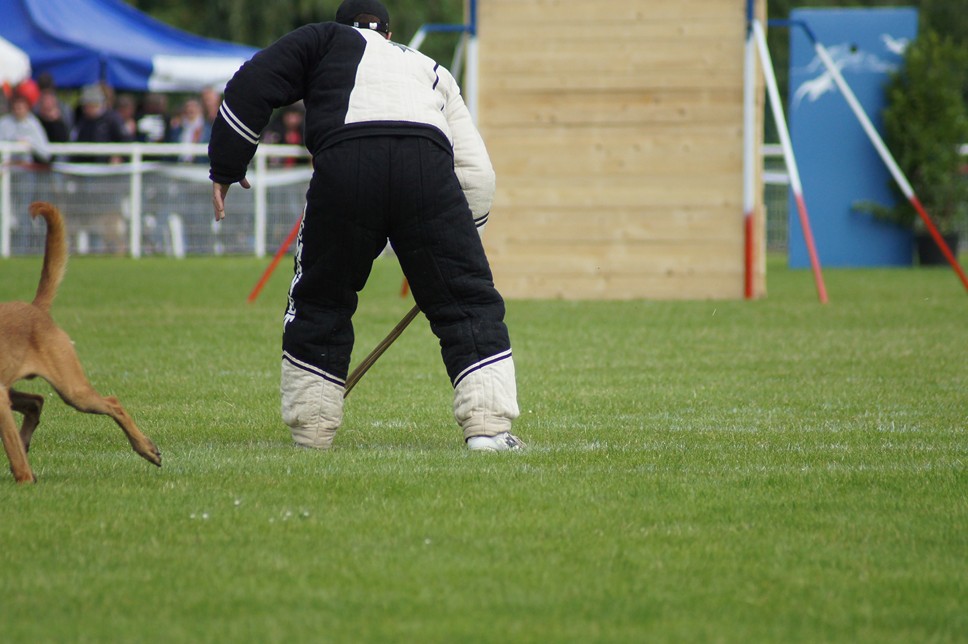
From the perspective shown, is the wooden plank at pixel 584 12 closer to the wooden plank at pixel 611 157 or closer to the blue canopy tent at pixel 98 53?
the wooden plank at pixel 611 157

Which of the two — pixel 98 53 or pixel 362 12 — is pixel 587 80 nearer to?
pixel 362 12

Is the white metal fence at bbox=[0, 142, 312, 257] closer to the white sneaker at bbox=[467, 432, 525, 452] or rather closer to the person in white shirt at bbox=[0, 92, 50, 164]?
the person in white shirt at bbox=[0, 92, 50, 164]

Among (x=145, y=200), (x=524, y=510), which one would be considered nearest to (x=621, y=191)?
(x=145, y=200)

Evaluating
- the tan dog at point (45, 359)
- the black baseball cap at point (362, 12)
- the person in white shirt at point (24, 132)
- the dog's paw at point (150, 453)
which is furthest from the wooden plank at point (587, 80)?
the dog's paw at point (150, 453)

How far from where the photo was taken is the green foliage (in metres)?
19.9

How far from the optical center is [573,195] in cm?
1431

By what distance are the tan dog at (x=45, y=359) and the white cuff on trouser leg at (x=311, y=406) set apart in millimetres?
699

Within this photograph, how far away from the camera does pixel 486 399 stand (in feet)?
18.8

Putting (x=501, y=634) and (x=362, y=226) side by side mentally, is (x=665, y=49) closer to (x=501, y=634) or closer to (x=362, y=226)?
(x=362, y=226)

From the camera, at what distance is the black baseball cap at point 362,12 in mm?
6016

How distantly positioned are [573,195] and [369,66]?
868cm

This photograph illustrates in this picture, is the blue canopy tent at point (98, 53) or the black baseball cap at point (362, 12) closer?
the black baseball cap at point (362, 12)

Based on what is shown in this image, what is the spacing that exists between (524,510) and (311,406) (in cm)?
153

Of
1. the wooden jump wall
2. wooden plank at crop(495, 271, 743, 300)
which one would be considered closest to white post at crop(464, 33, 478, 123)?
the wooden jump wall
